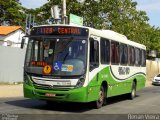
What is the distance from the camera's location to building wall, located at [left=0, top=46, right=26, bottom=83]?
27.2m

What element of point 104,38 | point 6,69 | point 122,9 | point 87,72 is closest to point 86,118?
point 87,72

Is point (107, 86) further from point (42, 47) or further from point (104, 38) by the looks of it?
point (42, 47)

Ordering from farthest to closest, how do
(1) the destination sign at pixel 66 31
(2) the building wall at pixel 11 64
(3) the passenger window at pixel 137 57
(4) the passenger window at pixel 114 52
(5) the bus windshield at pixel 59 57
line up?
1. (2) the building wall at pixel 11 64
2. (3) the passenger window at pixel 137 57
3. (4) the passenger window at pixel 114 52
4. (1) the destination sign at pixel 66 31
5. (5) the bus windshield at pixel 59 57

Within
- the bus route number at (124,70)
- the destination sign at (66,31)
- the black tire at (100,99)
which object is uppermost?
the destination sign at (66,31)

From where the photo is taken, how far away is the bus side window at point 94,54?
14.7m

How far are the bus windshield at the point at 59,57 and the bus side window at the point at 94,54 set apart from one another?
37 cm

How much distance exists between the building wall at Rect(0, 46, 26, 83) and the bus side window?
12930 millimetres

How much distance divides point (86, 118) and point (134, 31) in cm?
3499

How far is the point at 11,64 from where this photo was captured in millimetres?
28078

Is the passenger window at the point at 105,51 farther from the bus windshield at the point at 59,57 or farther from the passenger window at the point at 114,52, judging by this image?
the bus windshield at the point at 59,57

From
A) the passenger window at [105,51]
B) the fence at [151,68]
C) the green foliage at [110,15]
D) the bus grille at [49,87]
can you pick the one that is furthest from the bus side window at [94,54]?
the fence at [151,68]

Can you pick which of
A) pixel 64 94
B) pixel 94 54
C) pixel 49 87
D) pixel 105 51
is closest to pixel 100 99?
pixel 105 51

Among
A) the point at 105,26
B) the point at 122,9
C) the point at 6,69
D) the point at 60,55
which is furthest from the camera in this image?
the point at 122,9

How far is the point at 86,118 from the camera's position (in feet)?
42.3
